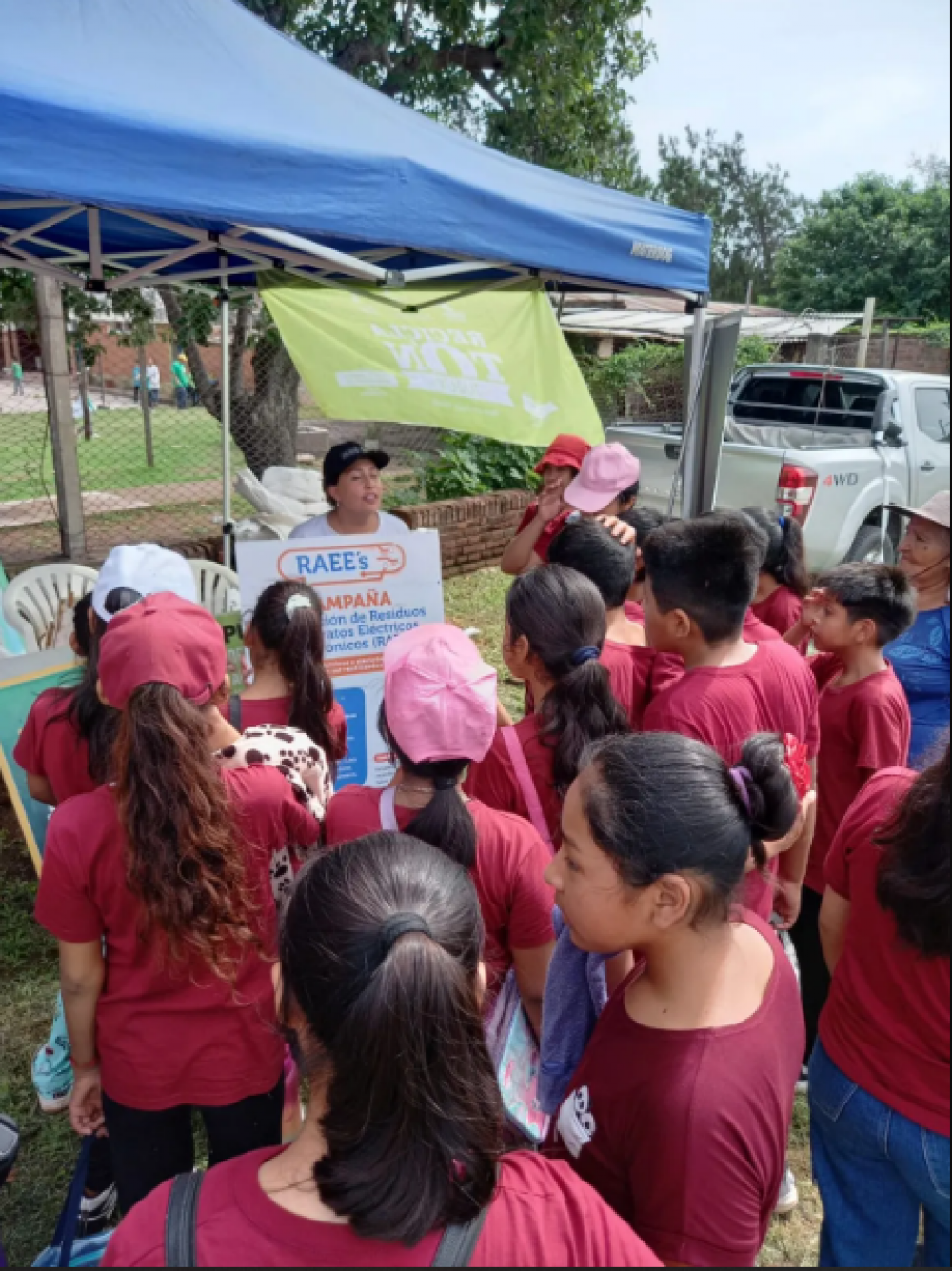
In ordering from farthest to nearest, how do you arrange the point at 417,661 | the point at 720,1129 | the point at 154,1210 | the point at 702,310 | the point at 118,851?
the point at 702,310 → the point at 417,661 → the point at 118,851 → the point at 720,1129 → the point at 154,1210

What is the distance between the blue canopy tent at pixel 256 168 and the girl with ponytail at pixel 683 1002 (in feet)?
6.15

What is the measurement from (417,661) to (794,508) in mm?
5291

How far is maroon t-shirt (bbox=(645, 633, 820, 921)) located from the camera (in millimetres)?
2068

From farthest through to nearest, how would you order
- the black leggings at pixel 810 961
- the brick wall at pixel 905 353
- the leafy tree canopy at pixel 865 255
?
the leafy tree canopy at pixel 865 255
the brick wall at pixel 905 353
the black leggings at pixel 810 961

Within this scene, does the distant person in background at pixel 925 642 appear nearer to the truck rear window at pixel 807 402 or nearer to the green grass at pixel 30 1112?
the green grass at pixel 30 1112

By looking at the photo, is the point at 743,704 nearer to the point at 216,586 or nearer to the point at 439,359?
the point at 439,359

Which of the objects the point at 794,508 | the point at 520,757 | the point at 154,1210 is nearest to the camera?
the point at 154,1210

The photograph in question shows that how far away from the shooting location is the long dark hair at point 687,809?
49.1 inches

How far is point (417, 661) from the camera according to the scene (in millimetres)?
1617

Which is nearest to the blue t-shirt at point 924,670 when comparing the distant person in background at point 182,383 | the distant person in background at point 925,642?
the distant person in background at point 925,642

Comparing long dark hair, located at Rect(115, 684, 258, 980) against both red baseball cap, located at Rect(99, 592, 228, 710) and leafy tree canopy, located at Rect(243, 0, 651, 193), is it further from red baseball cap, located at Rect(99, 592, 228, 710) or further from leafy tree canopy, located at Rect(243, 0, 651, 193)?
leafy tree canopy, located at Rect(243, 0, 651, 193)

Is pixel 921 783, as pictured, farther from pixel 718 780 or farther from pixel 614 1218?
Result: pixel 614 1218

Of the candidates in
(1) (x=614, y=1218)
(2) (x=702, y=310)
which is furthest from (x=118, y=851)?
(2) (x=702, y=310)

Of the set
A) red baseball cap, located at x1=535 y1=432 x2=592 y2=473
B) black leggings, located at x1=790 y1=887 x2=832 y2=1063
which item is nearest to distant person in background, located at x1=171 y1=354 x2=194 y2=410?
red baseball cap, located at x1=535 y1=432 x2=592 y2=473
